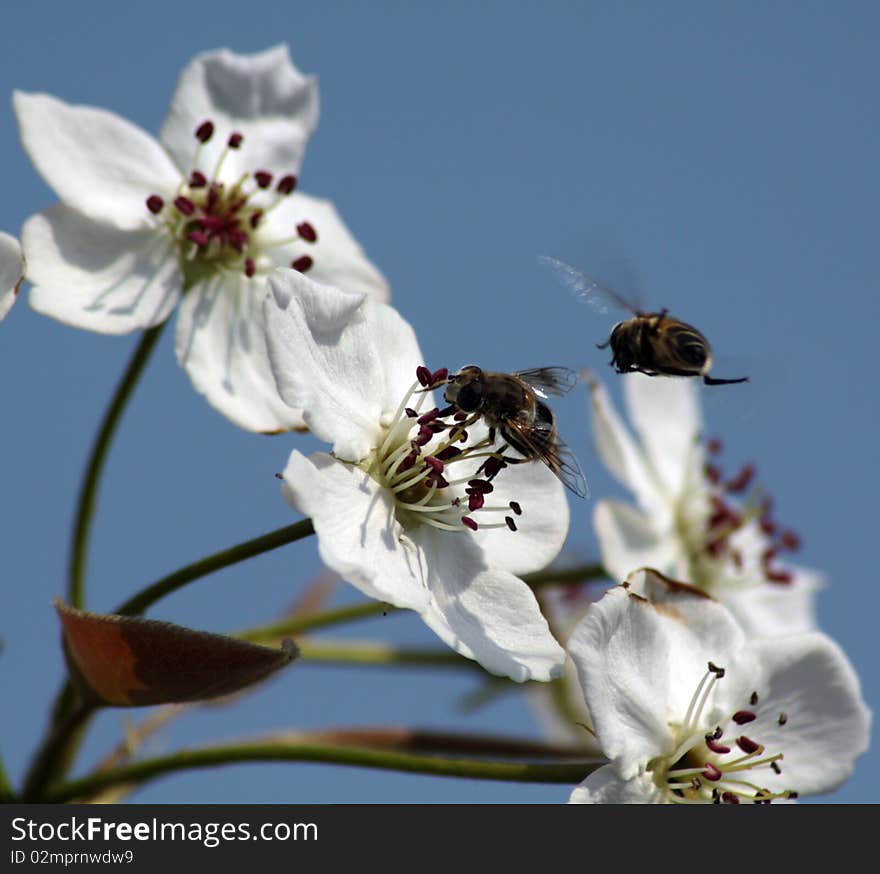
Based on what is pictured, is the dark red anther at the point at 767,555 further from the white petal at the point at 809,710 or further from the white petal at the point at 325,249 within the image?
the white petal at the point at 325,249

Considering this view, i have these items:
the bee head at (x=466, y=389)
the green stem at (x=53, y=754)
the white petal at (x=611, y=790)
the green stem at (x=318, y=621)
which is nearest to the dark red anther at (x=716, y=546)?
the green stem at (x=318, y=621)

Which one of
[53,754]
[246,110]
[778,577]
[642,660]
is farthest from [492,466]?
[778,577]

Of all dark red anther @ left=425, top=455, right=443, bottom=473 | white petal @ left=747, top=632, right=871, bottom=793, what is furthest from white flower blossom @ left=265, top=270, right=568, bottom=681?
white petal @ left=747, top=632, right=871, bottom=793

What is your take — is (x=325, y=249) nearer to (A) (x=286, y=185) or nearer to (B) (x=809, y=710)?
(A) (x=286, y=185)

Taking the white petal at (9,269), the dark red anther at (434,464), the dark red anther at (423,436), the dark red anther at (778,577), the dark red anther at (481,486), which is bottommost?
the dark red anther at (481,486)

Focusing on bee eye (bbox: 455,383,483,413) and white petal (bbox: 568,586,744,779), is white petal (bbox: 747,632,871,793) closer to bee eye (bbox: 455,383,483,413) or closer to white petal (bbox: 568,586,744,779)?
white petal (bbox: 568,586,744,779)

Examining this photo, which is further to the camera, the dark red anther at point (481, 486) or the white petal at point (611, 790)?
the dark red anther at point (481, 486)
